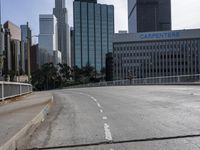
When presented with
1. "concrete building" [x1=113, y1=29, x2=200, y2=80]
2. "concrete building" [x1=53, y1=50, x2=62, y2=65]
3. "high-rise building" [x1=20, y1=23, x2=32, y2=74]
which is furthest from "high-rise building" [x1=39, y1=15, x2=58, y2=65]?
"concrete building" [x1=113, y1=29, x2=200, y2=80]

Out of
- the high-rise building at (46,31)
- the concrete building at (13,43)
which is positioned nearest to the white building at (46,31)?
the high-rise building at (46,31)

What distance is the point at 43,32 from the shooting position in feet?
297

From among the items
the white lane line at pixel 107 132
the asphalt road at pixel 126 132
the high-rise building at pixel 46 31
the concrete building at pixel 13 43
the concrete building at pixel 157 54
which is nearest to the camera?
the asphalt road at pixel 126 132

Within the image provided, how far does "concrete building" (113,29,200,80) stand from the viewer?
181375 millimetres

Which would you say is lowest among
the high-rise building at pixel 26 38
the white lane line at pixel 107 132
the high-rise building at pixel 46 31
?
the white lane line at pixel 107 132

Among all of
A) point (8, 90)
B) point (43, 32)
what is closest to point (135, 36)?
point (43, 32)

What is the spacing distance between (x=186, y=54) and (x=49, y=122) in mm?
170908

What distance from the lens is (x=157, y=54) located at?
185 metres

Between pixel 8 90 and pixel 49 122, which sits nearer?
pixel 49 122

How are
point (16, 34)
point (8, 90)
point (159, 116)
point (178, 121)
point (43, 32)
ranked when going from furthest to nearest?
point (43, 32) < point (16, 34) < point (8, 90) < point (159, 116) < point (178, 121)

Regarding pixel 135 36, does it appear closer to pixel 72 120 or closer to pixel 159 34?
pixel 159 34

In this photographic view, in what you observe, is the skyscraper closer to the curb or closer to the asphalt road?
the asphalt road

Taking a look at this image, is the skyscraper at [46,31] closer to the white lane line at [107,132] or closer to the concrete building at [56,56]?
the concrete building at [56,56]

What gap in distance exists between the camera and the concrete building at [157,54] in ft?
595
